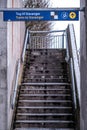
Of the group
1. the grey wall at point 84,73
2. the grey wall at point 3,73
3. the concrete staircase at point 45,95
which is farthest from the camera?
the concrete staircase at point 45,95

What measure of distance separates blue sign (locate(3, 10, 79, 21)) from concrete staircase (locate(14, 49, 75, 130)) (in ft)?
11.8

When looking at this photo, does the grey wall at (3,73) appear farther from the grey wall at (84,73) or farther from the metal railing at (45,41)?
the metal railing at (45,41)

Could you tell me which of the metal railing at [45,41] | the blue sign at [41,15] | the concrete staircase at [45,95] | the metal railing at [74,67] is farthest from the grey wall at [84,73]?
the metal railing at [45,41]

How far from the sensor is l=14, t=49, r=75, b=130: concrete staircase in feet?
37.2

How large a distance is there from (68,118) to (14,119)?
5.73 feet

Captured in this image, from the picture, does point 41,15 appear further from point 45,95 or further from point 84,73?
point 45,95

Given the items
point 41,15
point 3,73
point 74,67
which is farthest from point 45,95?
point 41,15

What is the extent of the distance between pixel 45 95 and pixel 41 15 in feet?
13.2

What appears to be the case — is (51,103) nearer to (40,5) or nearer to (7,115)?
(7,115)

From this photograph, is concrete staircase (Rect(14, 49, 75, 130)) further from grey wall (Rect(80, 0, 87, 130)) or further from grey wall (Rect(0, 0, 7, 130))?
grey wall (Rect(80, 0, 87, 130))

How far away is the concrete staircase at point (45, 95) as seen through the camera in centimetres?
1135

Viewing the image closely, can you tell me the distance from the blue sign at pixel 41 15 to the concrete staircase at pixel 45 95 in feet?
11.8

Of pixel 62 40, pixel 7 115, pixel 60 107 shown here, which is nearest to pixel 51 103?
pixel 60 107

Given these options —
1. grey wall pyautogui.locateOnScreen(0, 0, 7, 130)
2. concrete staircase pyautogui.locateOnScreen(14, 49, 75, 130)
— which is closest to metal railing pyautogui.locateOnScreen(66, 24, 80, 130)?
concrete staircase pyautogui.locateOnScreen(14, 49, 75, 130)
